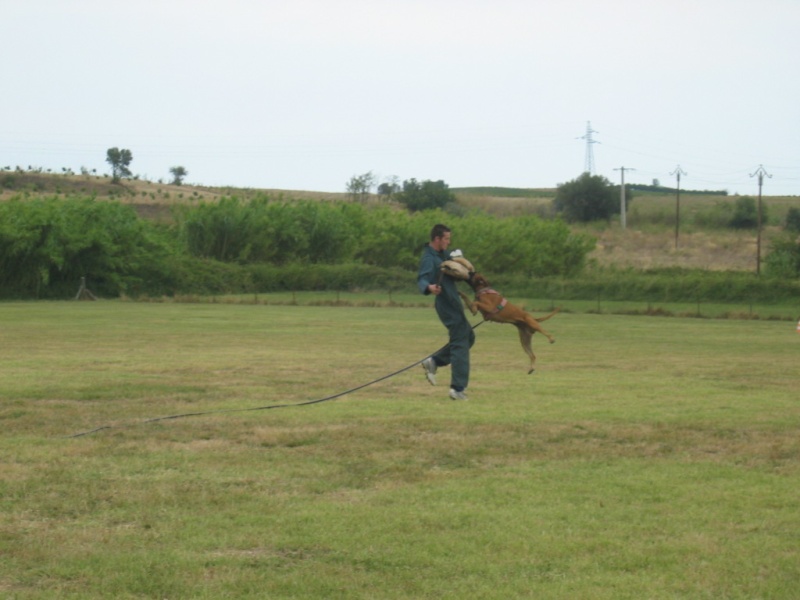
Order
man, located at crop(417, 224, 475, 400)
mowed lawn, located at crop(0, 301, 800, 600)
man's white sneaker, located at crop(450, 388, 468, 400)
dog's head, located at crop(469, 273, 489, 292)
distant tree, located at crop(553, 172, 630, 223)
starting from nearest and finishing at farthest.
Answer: mowed lawn, located at crop(0, 301, 800, 600), man, located at crop(417, 224, 475, 400), dog's head, located at crop(469, 273, 489, 292), man's white sneaker, located at crop(450, 388, 468, 400), distant tree, located at crop(553, 172, 630, 223)

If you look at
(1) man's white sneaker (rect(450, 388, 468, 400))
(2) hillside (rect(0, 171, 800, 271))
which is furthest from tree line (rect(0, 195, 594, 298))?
(1) man's white sneaker (rect(450, 388, 468, 400))

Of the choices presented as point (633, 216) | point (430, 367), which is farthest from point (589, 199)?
point (430, 367)

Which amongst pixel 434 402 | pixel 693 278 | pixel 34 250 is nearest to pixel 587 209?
pixel 693 278

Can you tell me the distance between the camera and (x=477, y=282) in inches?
500

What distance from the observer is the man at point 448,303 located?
12.4 metres

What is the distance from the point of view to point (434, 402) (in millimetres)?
12938

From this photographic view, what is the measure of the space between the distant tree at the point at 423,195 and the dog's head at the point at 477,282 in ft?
370

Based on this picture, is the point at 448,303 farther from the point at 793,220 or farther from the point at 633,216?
the point at 633,216

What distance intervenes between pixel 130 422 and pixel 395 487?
416 centimetres

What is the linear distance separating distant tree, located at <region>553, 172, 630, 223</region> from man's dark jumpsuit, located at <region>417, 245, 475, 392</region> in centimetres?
11140

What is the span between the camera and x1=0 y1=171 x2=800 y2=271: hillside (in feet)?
328

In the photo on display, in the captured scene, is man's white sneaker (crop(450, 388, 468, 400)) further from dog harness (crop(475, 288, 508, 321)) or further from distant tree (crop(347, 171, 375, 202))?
distant tree (crop(347, 171, 375, 202))

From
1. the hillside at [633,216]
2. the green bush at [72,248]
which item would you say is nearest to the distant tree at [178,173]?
the hillside at [633,216]

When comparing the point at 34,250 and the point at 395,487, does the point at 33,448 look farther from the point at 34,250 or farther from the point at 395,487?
the point at 34,250
